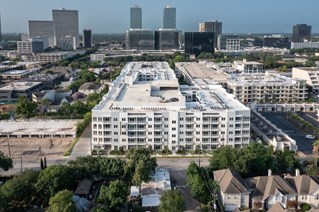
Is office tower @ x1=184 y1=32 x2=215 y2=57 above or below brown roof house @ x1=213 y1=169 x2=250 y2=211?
above

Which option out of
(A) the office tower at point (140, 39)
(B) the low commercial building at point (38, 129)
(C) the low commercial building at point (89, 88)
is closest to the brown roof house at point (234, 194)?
(B) the low commercial building at point (38, 129)

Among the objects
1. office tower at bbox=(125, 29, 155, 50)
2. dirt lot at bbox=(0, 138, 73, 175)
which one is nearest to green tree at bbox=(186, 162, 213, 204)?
dirt lot at bbox=(0, 138, 73, 175)

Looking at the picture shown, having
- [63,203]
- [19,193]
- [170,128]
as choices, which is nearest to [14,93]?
[170,128]

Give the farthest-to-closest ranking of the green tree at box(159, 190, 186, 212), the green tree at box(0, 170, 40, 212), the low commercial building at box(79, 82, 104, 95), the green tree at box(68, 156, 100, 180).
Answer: the low commercial building at box(79, 82, 104, 95) → the green tree at box(68, 156, 100, 180) → the green tree at box(0, 170, 40, 212) → the green tree at box(159, 190, 186, 212)

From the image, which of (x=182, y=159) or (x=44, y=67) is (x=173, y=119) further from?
(x=44, y=67)

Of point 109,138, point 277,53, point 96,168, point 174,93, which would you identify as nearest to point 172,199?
point 96,168

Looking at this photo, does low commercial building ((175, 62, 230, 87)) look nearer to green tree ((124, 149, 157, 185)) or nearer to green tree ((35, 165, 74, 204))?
green tree ((124, 149, 157, 185))

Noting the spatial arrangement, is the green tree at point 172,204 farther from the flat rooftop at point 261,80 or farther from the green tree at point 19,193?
the flat rooftop at point 261,80
